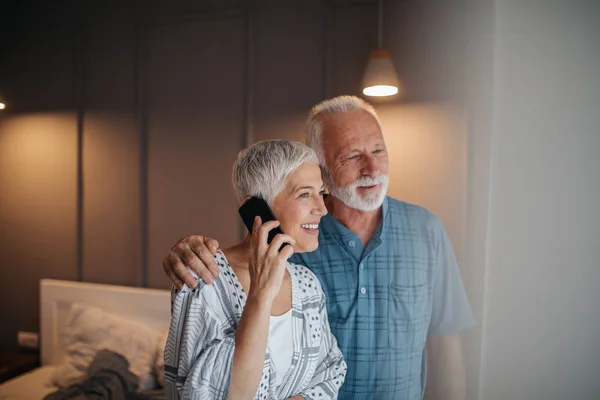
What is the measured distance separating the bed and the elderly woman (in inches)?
16.7

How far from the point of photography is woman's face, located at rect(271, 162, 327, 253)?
722mm

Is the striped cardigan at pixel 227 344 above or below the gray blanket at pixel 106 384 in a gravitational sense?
above

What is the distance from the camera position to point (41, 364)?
4.17ft

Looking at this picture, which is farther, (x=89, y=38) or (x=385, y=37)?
(x=89, y=38)

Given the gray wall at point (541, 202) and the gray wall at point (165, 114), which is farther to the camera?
the gray wall at point (165, 114)

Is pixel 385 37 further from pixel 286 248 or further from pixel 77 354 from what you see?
pixel 77 354

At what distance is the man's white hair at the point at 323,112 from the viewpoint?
83cm

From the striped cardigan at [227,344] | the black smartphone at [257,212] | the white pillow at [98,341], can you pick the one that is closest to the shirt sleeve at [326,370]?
Answer: the striped cardigan at [227,344]

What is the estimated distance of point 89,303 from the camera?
116 cm

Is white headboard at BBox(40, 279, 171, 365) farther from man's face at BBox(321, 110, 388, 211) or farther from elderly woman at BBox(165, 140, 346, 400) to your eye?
man's face at BBox(321, 110, 388, 211)

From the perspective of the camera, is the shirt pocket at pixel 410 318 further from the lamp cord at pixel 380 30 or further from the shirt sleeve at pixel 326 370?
the lamp cord at pixel 380 30

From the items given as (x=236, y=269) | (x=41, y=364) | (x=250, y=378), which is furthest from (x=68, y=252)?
(x=250, y=378)

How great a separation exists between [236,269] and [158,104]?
560 mm

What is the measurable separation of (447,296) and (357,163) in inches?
11.3
